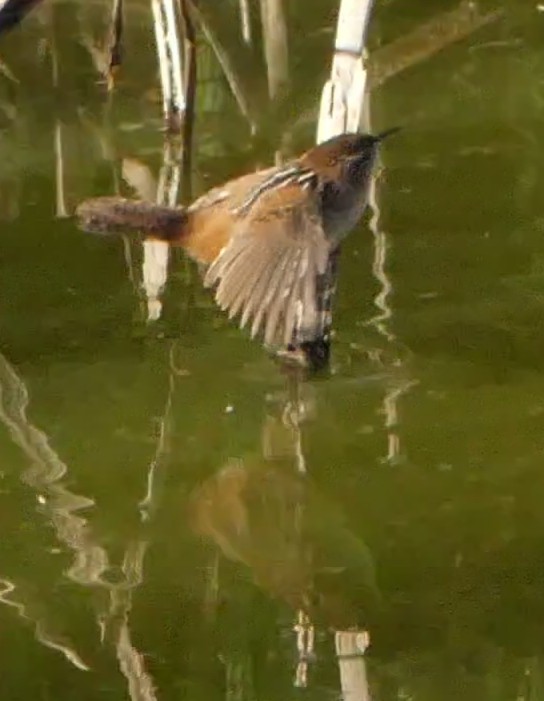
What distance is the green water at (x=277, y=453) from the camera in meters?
3.21

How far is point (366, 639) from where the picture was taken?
323 cm

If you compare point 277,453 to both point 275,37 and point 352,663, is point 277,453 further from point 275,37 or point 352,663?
point 275,37

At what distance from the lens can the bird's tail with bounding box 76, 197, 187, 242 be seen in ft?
14.1

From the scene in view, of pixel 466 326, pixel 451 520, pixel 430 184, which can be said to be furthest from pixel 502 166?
pixel 451 520

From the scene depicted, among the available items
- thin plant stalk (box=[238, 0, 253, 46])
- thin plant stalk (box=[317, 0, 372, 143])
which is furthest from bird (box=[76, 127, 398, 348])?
thin plant stalk (box=[238, 0, 253, 46])

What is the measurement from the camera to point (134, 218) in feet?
14.1

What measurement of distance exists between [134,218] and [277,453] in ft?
2.26

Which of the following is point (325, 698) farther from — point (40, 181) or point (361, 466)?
point (40, 181)

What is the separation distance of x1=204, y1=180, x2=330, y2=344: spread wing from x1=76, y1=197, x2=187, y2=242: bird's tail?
0.70ft

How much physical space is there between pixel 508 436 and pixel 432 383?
11.6 inches

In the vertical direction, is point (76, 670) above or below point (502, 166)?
below

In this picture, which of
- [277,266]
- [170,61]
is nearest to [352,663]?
[277,266]

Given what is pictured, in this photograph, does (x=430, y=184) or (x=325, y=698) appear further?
(x=430, y=184)

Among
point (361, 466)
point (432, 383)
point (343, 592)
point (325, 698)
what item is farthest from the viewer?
point (432, 383)
